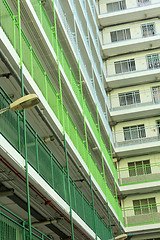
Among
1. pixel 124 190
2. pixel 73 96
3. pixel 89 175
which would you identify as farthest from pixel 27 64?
pixel 124 190

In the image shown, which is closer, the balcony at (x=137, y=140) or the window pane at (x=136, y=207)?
the window pane at (x=136, y=207)

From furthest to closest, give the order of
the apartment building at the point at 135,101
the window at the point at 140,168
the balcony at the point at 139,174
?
the window at the point at 140,168 < the balcony at the point at 139,174 < the apartment building at the point at 135,101

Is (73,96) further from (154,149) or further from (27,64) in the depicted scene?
(154,149)

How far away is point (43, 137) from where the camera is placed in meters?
19.9

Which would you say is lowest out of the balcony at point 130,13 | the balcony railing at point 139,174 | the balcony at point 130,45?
the balcony railing at point 139,174

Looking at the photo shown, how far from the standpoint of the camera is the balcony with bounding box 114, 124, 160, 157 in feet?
125

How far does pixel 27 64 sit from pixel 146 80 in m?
26.2

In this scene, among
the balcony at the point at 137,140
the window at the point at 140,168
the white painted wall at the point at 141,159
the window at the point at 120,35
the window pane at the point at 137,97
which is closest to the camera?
the balcony at the point at 137,140

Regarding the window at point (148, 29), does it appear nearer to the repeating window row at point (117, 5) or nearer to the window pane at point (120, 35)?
the window pane at point (120, 35)

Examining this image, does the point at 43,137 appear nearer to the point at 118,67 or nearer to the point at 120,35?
the point at 118,67

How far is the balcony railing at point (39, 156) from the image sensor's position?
12.9 m

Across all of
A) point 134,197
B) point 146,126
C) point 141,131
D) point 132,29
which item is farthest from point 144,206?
point 132,29

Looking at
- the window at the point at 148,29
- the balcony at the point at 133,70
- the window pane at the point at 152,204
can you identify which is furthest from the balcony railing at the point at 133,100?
the window pane at the point at 152,204

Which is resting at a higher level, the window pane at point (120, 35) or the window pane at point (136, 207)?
the window pane at point (120, 35)
